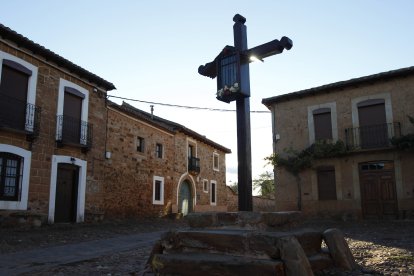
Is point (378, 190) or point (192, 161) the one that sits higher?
point (192, 161)

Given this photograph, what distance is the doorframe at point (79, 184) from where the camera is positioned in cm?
1311

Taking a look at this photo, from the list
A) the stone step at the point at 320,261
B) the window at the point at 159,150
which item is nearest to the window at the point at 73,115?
the window at the point at 159,150

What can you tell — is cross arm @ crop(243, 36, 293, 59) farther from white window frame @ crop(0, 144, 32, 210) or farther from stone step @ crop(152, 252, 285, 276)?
white window frame @ crop(0, 144, 32, 210)

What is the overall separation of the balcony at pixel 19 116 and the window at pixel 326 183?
1149cm

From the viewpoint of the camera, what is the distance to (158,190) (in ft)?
67.2

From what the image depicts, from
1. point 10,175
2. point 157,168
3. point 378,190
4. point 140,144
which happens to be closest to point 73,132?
point 10,175

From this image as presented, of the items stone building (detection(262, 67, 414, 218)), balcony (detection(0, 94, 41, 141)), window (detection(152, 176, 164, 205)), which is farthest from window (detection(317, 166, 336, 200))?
balcony (detection(0, 94, 41, 141))

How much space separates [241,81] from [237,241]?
252cm

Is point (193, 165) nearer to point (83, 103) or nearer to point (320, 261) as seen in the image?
point (83, 103)

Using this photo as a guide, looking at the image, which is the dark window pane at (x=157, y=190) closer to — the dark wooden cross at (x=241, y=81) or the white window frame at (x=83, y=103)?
the white window frame at (x=83, y=103)

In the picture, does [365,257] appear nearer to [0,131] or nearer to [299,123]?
[0,131]

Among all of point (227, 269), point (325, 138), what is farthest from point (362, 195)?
point (227, 269)

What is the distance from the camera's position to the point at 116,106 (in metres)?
16.8

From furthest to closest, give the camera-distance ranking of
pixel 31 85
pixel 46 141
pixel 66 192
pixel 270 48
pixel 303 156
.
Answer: pixel 303 156 < pixel 66 192 < pixel 46 141 < pixel 31 85 < pixel 270 48
